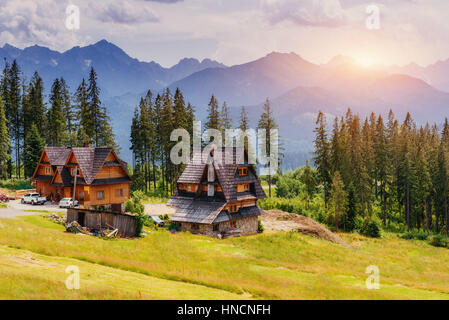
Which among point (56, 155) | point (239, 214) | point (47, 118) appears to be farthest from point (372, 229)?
point (47, 118)

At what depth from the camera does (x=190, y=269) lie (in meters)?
25.8

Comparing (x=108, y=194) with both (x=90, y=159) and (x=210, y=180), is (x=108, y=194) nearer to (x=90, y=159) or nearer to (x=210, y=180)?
(x=90, y=159)

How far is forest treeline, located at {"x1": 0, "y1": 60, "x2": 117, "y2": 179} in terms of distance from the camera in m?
70.9

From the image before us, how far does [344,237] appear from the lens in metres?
56.3

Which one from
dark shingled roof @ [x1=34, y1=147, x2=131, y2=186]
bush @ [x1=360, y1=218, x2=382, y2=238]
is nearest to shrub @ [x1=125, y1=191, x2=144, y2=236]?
dark shingled roof @ [x1=34, y1=147, x2=131, y2=186]

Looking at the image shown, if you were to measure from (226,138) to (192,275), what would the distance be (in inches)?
1920

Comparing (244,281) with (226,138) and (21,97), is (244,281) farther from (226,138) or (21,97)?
(21,97)

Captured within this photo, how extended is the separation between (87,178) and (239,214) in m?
19.7

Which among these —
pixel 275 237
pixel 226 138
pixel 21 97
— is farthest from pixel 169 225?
pixel 21 97

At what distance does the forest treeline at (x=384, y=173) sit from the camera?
210 ft

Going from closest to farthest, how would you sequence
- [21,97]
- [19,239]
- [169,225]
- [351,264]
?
[19,239], [351,264], [169,225], [21,97]

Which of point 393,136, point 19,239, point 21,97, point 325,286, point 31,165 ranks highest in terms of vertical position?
point 21,97

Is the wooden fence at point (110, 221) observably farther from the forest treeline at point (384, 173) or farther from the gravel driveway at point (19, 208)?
the forest treeline at point (384, 173)

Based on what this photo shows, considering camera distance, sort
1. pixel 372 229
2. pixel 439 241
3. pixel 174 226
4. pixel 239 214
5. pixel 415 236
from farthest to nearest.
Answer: pixel 415 236 → pixel 372 229 → pixel 439 241 → pixel 239 214 → pixel 174 226
